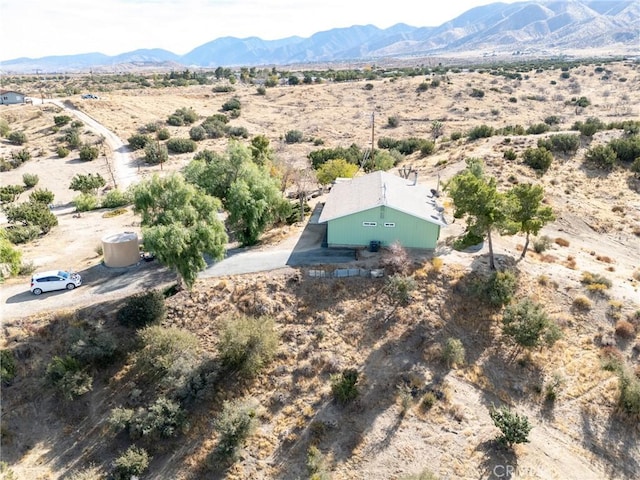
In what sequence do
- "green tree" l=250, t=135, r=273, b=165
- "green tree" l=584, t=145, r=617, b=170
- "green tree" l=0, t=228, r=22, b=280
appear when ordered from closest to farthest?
1. "green tree" l=0, t=228, r=22, b=280
2. "green tree" l=250, t=135, r=273, b=165
3. "green tree" l=584, t=145, r=617, b=170

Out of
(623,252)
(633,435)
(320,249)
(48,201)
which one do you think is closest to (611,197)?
(623,252)

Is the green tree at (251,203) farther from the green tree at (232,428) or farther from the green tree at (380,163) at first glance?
the green tree at (380,163)

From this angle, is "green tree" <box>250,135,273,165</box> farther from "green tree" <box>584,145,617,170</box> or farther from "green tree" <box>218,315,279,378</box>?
"green tree" <box>584,145,617,170</box>

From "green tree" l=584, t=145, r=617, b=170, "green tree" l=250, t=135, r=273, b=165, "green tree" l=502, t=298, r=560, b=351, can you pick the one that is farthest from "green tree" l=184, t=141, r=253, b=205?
"green tree" l=584, t=145, r=617, b=170

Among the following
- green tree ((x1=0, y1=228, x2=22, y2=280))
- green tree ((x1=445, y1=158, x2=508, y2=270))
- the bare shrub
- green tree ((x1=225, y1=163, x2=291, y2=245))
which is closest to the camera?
green tree ((x1=0, y1=228, x2=22, y2=280))

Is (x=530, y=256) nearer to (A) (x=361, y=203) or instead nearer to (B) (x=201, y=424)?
(A) (x=361, y=203)

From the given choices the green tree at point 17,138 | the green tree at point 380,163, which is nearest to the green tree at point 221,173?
the green tree at point 380,163
